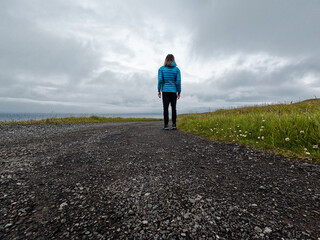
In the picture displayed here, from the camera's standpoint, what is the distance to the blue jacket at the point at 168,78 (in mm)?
9367

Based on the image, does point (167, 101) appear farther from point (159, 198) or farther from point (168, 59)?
point (159, 198)

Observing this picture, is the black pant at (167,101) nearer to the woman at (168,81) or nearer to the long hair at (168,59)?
the woman at (168,81)

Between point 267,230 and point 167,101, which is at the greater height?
point 167,101

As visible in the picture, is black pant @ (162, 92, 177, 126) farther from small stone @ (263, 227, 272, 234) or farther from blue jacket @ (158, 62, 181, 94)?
small stone @ (263, 227, 272, 234)

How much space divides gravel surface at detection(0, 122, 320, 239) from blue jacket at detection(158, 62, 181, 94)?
612 cm

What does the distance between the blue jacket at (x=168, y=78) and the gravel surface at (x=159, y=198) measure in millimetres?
6116

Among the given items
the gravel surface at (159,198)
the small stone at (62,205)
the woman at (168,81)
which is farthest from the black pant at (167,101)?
the small stone at (62,205)

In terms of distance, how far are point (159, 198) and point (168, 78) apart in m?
8.03

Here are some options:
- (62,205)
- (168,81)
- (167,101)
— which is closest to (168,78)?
(168,81)

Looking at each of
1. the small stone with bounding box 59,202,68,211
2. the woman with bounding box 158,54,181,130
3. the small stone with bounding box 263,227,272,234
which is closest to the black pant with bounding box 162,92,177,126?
the woman with bounding box 158,54,181,130

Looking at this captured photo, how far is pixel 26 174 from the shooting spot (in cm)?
310

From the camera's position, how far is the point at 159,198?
7.54ft

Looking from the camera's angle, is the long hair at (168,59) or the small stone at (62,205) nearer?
the small stone at (62,205)

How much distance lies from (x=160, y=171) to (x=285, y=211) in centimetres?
204
